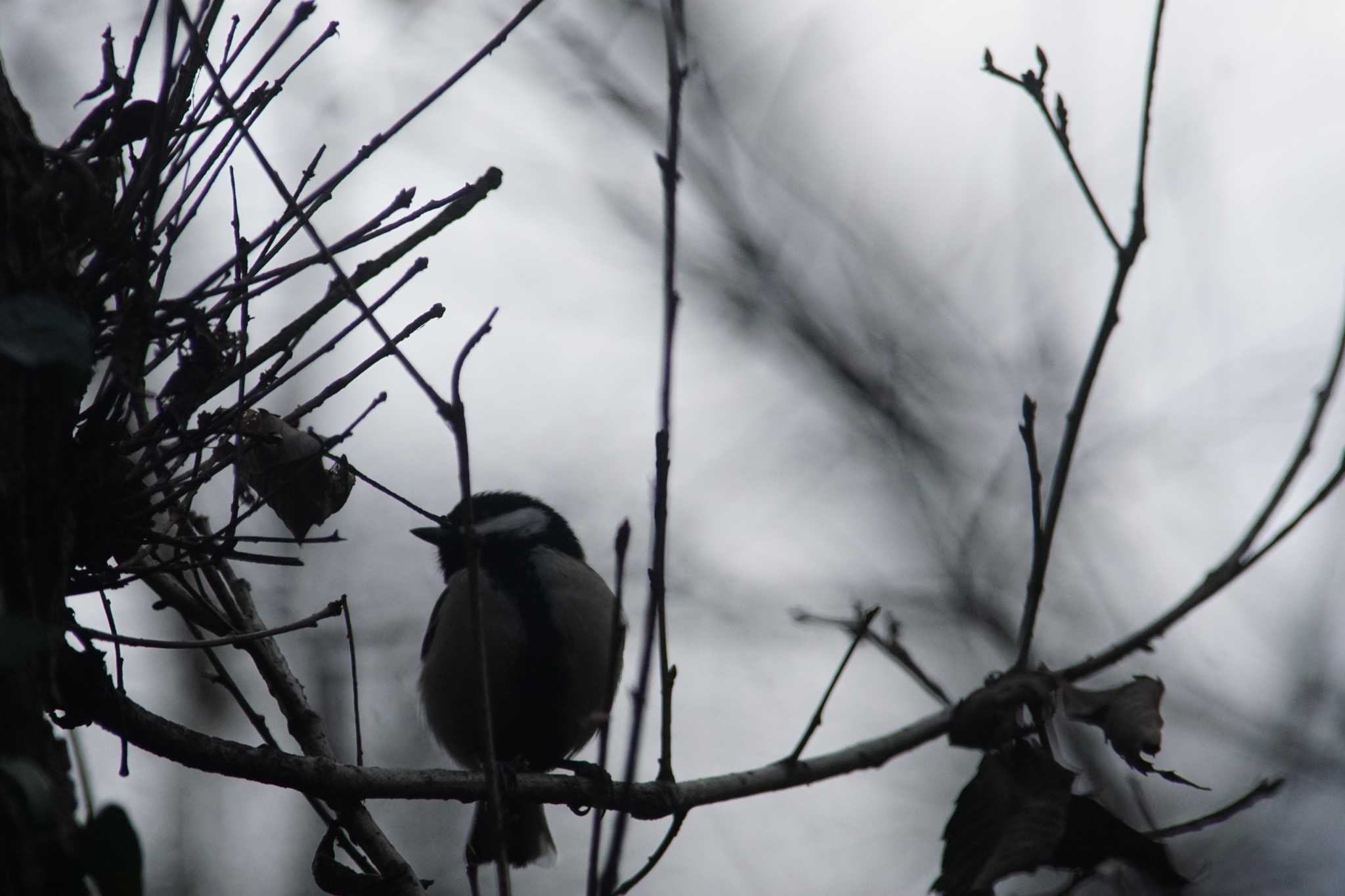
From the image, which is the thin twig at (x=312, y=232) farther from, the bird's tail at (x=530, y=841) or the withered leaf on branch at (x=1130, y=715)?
the bird's tail at (x=530, y=841)

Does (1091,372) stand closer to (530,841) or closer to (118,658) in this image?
(118,658)

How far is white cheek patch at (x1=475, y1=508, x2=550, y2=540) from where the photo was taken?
3.86 m

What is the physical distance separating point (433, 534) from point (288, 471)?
190cm

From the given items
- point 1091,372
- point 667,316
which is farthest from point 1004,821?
point 667,316

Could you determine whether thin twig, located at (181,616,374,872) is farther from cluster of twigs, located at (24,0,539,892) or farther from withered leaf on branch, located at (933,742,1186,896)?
withered leaf on branch, located at (933,742,1186,896)

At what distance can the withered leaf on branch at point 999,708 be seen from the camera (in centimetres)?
167

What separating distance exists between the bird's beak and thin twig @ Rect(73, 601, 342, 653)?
5.68ft

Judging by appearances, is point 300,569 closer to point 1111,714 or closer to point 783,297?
point 783,297

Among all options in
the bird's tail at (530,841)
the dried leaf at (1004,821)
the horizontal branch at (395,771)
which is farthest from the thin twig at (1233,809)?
the bird's tail at (530,841)

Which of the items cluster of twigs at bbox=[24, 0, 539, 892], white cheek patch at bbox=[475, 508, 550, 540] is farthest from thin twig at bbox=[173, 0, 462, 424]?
white cheek patch at bbox=[475, 508, 550, 540]

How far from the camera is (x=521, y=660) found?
330 centimetres

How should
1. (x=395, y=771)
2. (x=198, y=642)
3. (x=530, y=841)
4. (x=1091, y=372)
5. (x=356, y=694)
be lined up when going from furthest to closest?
(x=530, y=841)
(x=356, y=694)
(x=395, y=771)
(x=198, y=642)
(x=1091, y=372)


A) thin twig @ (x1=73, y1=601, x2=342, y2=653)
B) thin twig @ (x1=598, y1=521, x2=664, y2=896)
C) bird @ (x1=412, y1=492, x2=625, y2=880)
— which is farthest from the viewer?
bird @ (x1=412, y1=492, x2=625, y2=880)

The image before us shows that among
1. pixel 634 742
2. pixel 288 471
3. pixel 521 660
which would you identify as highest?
pixel 521 660
